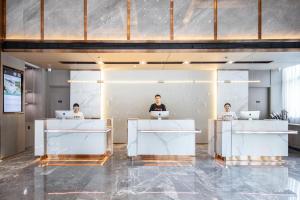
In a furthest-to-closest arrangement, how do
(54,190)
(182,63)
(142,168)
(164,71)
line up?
(164,71)
(182,63)
(142,168)
(54,190)

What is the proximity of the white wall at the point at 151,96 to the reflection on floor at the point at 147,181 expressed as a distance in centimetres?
407

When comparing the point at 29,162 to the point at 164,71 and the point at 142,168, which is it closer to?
the point at 142,168

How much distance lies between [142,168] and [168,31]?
11.3ft

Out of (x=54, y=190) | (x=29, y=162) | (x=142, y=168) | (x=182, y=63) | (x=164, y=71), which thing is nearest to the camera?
(x=54, y=190)

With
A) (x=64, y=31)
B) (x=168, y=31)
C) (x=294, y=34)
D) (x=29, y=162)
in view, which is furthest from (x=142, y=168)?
(x=294, y=34)

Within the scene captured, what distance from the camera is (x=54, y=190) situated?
4637mm

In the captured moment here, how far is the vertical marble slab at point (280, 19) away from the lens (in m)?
7.31

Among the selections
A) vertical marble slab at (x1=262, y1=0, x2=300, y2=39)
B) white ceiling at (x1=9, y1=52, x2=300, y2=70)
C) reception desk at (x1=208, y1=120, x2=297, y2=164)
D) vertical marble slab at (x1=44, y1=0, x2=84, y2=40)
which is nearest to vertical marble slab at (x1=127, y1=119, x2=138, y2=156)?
white ceiling at (x1=9, y1=52, x2=300, y2=70)

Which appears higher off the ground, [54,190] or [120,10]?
[120,10]

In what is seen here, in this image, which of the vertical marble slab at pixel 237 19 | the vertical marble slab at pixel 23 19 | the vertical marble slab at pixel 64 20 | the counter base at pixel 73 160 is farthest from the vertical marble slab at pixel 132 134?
the vertical marble slab at pixel 23 19

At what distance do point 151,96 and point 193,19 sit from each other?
4.34 metres

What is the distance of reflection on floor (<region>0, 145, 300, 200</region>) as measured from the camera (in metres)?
4.43

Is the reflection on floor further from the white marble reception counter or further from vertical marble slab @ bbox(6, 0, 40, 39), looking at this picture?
vertical marble slab @ bbox(6, 0, 40, 39)

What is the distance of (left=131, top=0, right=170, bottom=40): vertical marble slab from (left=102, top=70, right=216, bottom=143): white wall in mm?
3808
